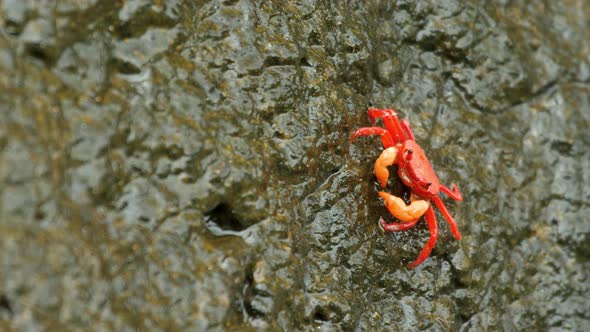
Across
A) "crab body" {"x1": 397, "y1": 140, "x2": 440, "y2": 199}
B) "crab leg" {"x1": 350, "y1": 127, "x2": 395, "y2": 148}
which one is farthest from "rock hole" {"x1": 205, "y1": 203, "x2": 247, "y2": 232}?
"crab body" {"x1": 397, "y1": 140, "x2": 440, "y2": 199}

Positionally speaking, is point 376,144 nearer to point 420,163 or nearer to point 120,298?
point 420,163

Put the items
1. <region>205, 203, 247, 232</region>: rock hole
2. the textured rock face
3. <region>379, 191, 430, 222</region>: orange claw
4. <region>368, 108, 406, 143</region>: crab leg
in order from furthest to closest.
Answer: <region>368, 108, 406, 143</region>: crab leg < <region>379, 191, 430, 222</region>: orange claw < <region>205, 203, 247, 232</region>: rock hole < the textured rock face

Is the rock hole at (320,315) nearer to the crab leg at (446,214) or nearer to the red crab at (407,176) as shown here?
the red crab at (407,176)

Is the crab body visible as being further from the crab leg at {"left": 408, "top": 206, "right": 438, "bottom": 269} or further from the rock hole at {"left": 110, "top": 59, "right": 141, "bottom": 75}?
the rock hole at {"left": 110, "top": 59, "right": 141, "bottom": 75}

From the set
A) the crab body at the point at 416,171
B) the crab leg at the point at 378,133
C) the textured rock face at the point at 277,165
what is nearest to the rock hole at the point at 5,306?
the textured rock face at the point at 277,165

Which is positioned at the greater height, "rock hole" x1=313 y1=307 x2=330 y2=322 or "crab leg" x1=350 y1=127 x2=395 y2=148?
"crab leg" x1=350 y1=127 x2=395 y2=148

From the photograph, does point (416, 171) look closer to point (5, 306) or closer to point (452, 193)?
point (452, 193)

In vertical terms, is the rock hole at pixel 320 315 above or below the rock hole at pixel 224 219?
below
